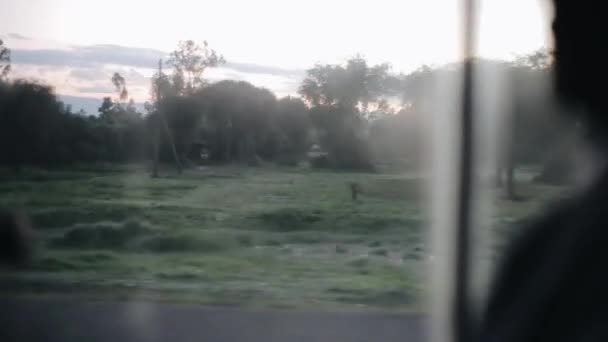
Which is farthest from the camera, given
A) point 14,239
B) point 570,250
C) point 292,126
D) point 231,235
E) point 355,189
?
point 355,189

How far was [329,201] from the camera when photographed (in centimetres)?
1642

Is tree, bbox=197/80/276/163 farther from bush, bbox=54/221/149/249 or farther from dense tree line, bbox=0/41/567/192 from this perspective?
bush, bbox=54/221/149/249

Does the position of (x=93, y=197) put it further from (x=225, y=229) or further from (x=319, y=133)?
(x=319, y=133)

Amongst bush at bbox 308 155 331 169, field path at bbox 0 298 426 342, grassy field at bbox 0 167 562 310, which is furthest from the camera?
bush at bbox 308 155 331 169

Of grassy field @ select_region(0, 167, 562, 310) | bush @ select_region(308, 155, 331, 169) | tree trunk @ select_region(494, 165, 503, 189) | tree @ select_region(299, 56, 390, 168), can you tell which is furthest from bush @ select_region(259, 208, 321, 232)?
tree trunk @ select_region(494, 165, 503, 189)

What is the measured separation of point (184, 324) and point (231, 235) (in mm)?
5408

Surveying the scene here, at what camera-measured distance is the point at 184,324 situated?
7.96 metres

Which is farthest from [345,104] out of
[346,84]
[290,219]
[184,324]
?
[184,324]

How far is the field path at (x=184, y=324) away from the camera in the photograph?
749cm

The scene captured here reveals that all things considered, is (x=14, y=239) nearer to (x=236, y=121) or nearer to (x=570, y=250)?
(x=236, y=121)

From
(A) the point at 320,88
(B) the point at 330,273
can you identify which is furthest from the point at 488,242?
(A) the point at 320,88

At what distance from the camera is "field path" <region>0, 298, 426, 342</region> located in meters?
7.49

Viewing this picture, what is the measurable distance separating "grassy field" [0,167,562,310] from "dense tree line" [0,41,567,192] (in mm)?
398

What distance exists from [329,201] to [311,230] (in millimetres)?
1728
